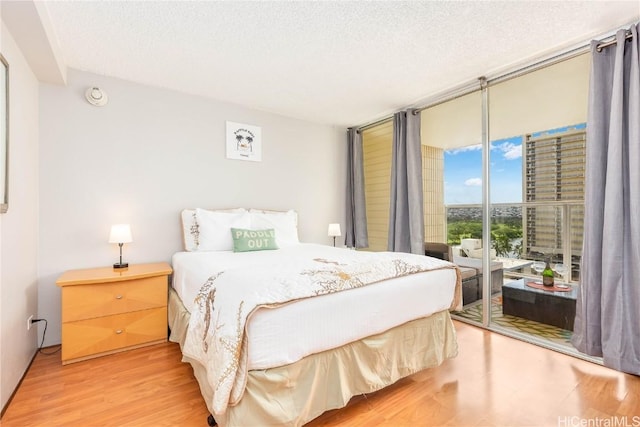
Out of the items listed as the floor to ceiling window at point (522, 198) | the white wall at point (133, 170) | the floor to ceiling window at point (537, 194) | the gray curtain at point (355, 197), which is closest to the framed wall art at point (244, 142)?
the white wall at point (133, 170)

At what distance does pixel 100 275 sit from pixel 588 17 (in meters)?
4.03

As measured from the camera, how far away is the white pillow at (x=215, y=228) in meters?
2.95

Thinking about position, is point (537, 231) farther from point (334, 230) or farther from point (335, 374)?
point (335, 374)

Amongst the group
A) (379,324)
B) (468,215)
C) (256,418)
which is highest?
(468,215)

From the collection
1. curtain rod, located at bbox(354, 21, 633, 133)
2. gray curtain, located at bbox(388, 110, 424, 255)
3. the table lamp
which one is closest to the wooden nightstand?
the table lamp

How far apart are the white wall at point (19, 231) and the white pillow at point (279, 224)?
1.77m

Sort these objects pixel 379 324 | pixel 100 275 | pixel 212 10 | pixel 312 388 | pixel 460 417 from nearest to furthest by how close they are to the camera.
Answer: pixel 312 388, pixel 460 417, pixel 379 324, pixel 212 10, pixel 100 275

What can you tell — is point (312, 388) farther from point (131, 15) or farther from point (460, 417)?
point (131, 15)

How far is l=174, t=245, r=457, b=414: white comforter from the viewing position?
1.30 metres

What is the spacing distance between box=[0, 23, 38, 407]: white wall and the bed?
0.96 metres

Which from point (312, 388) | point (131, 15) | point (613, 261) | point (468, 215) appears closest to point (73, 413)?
point (312, 388)

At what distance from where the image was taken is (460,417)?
5.40 feet

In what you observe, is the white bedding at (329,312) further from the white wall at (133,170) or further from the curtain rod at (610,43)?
the curtain rod at (610,43)

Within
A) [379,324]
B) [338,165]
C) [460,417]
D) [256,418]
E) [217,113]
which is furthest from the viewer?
[338,165]
